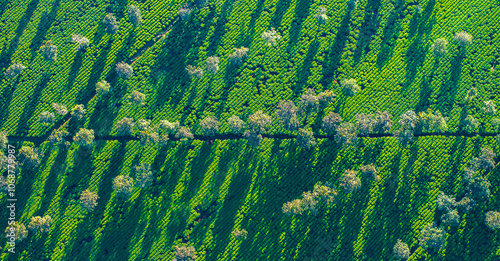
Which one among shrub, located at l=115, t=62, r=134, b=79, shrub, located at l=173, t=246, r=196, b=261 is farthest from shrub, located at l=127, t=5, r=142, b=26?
shrub, located at l=173, t=246, r=196, b=261

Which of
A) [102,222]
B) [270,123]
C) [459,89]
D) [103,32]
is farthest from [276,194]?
[103,32]

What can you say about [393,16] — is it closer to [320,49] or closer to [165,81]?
[320,49]

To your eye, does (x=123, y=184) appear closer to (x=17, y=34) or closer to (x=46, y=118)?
(x=46, y=118)

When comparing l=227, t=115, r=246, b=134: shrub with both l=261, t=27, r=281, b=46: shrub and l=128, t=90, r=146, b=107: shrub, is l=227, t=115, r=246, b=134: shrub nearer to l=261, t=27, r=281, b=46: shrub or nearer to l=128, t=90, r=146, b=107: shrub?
l=261, t=27, r=281, b=46: shrub

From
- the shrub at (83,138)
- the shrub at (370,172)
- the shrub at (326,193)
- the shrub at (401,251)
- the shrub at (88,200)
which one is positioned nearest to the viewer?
the shrub at (88,200)

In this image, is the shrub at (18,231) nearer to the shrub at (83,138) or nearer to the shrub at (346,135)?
the shrub at (83,138)

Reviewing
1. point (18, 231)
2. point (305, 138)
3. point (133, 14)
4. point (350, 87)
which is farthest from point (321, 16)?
point (18, 231)

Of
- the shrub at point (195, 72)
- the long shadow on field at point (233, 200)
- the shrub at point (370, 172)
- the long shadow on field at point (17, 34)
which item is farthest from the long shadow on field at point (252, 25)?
the long shadow on field at point (17, 34)

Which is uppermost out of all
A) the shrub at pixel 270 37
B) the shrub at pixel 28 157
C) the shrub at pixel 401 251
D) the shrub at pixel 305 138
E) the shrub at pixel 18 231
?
the shrub at pixel 270 37
